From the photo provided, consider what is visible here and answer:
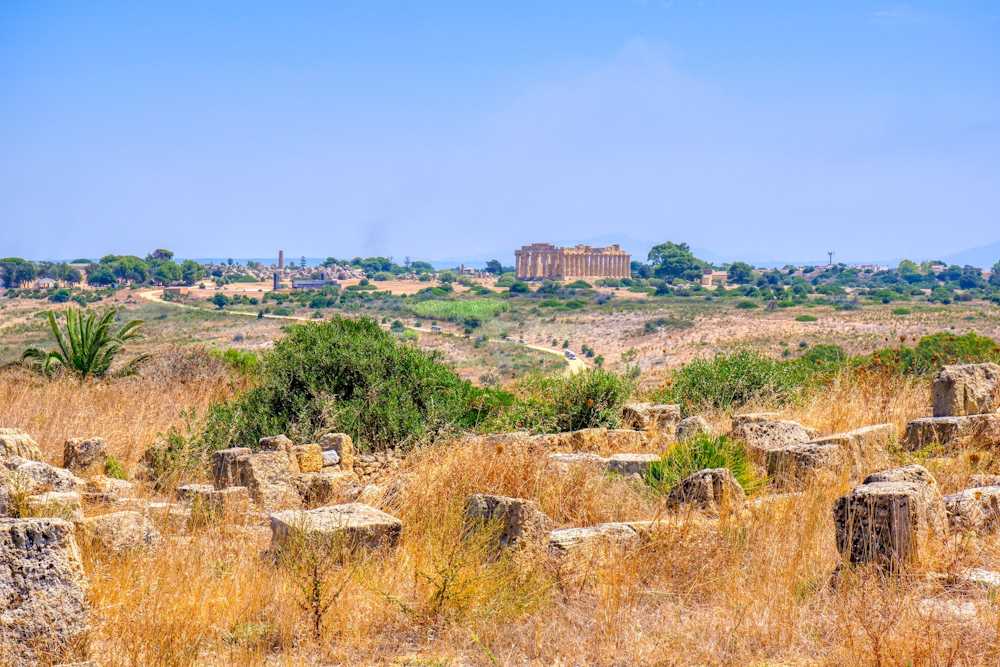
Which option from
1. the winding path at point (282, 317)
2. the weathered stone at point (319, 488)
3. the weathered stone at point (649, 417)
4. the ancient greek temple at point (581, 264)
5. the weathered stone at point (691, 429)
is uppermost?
the ancient greek temple at point (581, 264)

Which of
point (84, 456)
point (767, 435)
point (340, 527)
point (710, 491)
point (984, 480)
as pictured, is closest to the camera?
point (340, 527)

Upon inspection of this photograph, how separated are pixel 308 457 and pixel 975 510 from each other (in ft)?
18.8

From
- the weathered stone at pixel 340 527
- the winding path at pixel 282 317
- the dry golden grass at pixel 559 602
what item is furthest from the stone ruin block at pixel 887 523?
the winding path at pixel 282 317

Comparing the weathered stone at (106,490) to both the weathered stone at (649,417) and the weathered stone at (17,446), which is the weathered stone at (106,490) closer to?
the weathered stone at (17,446)

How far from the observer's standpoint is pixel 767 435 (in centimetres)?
927

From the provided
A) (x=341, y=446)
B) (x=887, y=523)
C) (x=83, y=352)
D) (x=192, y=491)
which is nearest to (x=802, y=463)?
(x=887, y=523)

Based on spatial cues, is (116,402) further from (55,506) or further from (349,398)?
(55,506)

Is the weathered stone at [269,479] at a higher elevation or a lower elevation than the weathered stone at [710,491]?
lower

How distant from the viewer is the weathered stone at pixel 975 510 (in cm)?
645

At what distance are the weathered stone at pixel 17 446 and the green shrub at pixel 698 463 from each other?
18.2ft

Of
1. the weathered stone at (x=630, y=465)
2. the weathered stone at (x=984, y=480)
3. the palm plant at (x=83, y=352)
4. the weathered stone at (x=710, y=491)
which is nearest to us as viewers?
the weathered stone at (x=710, y=491)

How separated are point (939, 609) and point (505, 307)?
85.2 metres

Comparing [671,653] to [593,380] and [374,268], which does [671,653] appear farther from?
[374,268]

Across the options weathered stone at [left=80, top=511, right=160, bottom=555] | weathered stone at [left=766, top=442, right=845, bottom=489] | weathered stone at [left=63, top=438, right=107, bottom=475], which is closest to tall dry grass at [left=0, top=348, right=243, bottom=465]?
weathered stone at [left=63, top=438, right=107, bottom=475]
